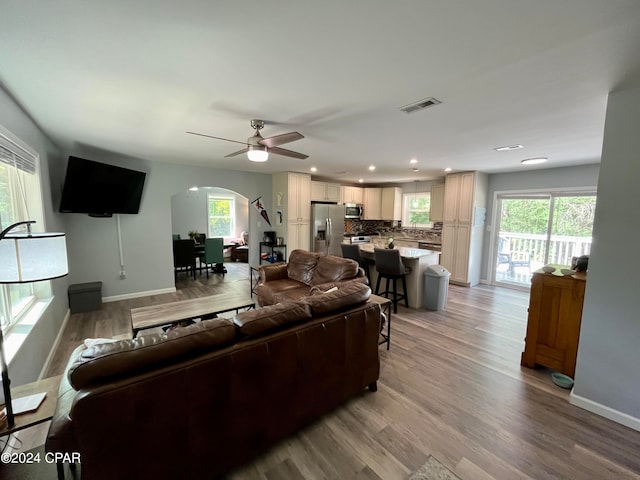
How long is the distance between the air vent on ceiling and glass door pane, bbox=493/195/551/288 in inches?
180

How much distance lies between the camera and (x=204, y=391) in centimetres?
139

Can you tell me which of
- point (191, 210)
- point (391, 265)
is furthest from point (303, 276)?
point (191, 210)

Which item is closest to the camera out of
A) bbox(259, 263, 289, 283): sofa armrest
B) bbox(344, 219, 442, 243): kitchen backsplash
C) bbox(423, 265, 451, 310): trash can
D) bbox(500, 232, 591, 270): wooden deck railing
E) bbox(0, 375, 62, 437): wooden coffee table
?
bbox(0, 375, 62, 437): wooden coffee table

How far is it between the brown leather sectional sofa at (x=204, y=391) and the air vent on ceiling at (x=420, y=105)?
5.50ft

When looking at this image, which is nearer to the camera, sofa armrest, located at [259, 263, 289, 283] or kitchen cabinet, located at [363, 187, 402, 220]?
sofa armrest, located at [259, 263, 289, 283]

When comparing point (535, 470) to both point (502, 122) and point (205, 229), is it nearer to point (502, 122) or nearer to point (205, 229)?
point (502, 122)

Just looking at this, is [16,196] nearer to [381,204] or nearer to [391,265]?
[391,265]

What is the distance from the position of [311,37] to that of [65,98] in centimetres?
215

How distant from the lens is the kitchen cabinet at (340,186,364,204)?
7.20m

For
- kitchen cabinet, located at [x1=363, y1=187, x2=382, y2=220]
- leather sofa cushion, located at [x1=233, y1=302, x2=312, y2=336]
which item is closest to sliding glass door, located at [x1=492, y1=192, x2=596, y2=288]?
kitchen cabinet, located at [x1=363, y1=187, x2=382, y2=220]

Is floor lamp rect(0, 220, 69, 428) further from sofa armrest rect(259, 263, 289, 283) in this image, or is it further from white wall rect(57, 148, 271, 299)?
white wall rect(57, 148, 271, 299)

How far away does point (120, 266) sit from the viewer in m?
4.75

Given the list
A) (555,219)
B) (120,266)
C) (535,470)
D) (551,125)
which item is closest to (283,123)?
(551,125)

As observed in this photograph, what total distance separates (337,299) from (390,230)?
600cm
